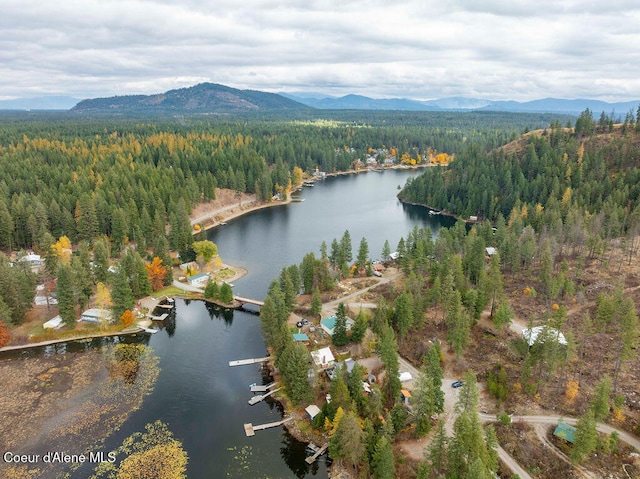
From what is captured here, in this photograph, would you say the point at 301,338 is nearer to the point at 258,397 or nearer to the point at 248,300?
the point at 258,397

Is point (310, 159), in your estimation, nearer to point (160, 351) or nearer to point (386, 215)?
point (386, 215)

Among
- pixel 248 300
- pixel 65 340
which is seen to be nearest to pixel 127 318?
pixel 65 340

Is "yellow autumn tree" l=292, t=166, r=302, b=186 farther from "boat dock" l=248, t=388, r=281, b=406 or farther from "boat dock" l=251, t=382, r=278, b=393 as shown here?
"boat dock" l=248, t=388, r=281, b=406

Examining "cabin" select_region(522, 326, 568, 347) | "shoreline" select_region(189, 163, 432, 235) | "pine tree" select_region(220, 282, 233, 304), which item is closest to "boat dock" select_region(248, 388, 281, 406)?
"pine tree" select_region(220, 282, 233, 304)

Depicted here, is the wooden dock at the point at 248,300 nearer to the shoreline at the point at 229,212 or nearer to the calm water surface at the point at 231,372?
the calm water surface at the point at 231,372

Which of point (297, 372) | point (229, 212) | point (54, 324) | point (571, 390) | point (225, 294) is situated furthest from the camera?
point (229, 212)

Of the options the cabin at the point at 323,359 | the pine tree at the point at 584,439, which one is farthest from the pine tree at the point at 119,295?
the pine tree at the point at 584,439
